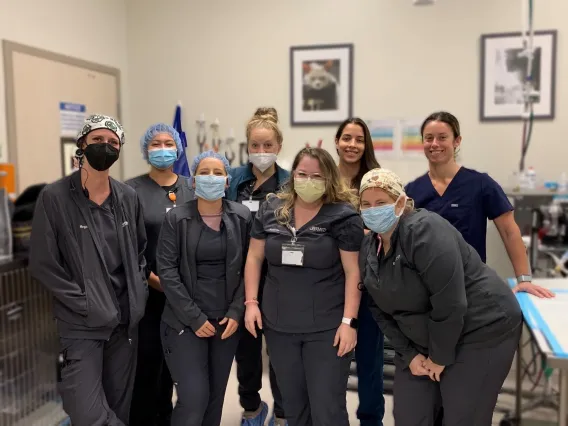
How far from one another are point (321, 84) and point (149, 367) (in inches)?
94.8

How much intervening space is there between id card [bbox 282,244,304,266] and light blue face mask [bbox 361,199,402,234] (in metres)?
0.31

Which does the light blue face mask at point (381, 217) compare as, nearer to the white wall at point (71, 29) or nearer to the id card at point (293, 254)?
the id card at point (293, 254)

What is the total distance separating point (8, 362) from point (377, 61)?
2.99 m

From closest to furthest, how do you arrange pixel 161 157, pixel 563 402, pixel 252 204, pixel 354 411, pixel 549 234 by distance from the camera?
pixel 563 402, pixel 161 157, pixel 252 204, pixel 354 411, pixel 549 234

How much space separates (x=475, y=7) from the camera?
3.47 metres

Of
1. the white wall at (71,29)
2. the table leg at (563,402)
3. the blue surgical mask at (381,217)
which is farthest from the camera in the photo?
the white wall at (71,29)

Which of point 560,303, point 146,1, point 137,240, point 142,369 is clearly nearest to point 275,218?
point 137,240

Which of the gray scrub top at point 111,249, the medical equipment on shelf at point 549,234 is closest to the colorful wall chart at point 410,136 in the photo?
the medical equipment on shelf at point 549,234

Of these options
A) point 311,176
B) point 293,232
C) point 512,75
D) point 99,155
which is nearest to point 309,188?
point 311,176

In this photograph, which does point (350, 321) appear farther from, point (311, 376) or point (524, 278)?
point (524, 278)

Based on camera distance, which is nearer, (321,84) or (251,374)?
(251,374)

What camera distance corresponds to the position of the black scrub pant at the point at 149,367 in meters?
2.28

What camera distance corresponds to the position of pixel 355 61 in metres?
3.71

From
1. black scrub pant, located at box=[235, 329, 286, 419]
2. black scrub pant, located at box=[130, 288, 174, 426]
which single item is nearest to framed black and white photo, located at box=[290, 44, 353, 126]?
black scrub pant, located at box=[235, 329, 286, 419]
